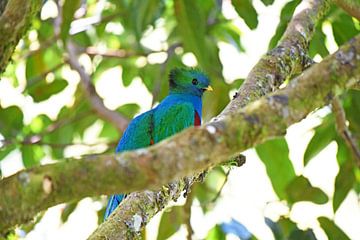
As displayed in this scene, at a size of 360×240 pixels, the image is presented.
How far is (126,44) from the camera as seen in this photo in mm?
6660

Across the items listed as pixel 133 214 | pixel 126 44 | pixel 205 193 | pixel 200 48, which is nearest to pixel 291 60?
pixel 133 214

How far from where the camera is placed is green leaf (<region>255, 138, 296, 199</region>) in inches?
202

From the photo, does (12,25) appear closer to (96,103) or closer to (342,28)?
(342,28)

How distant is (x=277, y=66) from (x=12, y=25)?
4.14 feet

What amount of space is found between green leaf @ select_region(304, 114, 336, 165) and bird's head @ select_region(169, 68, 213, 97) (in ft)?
3.00

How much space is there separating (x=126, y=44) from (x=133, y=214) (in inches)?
151

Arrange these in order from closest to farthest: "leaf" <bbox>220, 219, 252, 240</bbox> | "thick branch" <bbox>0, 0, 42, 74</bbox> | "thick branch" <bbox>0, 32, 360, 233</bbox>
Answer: "thick branch" <bbox>0, 32, 360, 233</bbox>, "thick branch" <bbox>0, 0, 42, 74</bbox>, "leaf" <bbox>220, 219, 252, 240</bbox>

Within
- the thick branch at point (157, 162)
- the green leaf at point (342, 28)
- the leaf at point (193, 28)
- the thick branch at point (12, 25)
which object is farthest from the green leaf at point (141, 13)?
the thick branch at point (157, 162)

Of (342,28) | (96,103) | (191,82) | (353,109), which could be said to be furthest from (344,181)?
(96,103)

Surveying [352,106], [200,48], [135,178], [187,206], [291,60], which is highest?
[135,178]

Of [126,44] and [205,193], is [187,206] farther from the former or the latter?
[126,44]

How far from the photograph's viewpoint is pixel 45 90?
18.8 ft

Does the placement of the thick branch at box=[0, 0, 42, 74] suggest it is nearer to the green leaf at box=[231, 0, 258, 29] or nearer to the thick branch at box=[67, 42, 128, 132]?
the green leaf at box=[231, 0, 258, 29]

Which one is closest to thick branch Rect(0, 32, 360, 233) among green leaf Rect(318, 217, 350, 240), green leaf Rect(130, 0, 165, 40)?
green leaf Rect(318, 217, 350, 240)
